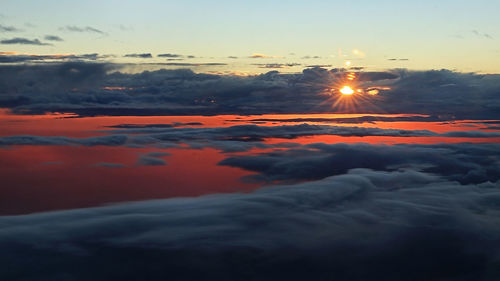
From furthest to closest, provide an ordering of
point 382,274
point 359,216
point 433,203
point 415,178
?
point 415,178, point 433,203, point 359,216, point 382,274

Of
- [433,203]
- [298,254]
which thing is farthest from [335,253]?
[433,203]

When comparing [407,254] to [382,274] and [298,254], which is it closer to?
[382,274]

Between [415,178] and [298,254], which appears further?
[415,178]

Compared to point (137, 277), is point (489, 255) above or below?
above

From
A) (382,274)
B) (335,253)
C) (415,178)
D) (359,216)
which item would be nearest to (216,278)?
(335,253)

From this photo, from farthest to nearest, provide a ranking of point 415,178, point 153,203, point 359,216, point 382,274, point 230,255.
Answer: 1. point 415,178
2. point 153,203
3. point 359,216
4. point 230,255
5. point 382,274

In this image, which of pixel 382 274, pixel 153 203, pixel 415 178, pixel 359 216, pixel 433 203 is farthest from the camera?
pixel 415 178

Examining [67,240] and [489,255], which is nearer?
[489,255]

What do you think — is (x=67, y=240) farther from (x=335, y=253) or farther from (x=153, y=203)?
(x=335, y=253)

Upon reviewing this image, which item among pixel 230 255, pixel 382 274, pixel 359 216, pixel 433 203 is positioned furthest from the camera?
pixel 433 203
